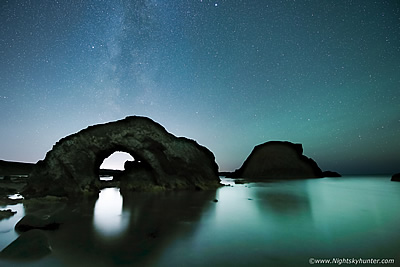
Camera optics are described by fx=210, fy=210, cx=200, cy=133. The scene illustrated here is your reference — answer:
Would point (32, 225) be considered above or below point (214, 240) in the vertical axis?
above

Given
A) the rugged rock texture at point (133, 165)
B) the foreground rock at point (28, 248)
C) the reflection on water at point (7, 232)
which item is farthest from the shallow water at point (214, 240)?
the rugged rock texture at point (133, 165)

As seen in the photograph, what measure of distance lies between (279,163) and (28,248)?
80.8 metres

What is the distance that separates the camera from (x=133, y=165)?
2495 cm

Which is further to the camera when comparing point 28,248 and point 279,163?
point 279,163

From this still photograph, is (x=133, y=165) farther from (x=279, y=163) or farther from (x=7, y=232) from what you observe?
(x=279, y=163)

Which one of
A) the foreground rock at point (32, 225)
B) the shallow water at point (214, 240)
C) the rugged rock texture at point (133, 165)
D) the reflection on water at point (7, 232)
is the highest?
the rugged rock texture at point (133, 165)

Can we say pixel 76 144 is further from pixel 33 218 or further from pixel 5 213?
pixel 33 218

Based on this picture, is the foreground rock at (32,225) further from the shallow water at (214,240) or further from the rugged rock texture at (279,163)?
the rugged rock texture at (279,163)

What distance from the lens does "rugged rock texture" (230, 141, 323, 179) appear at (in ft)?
253

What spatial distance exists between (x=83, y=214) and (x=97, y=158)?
1225cm

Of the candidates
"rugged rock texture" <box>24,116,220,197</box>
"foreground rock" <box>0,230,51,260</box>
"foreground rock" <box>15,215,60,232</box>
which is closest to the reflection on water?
"foreground rock" <box>15,215,60,232</box>

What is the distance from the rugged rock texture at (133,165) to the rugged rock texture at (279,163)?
56.6 meters

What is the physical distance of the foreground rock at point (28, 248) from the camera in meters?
4.47

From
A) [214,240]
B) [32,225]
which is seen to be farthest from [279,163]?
[32,225]
